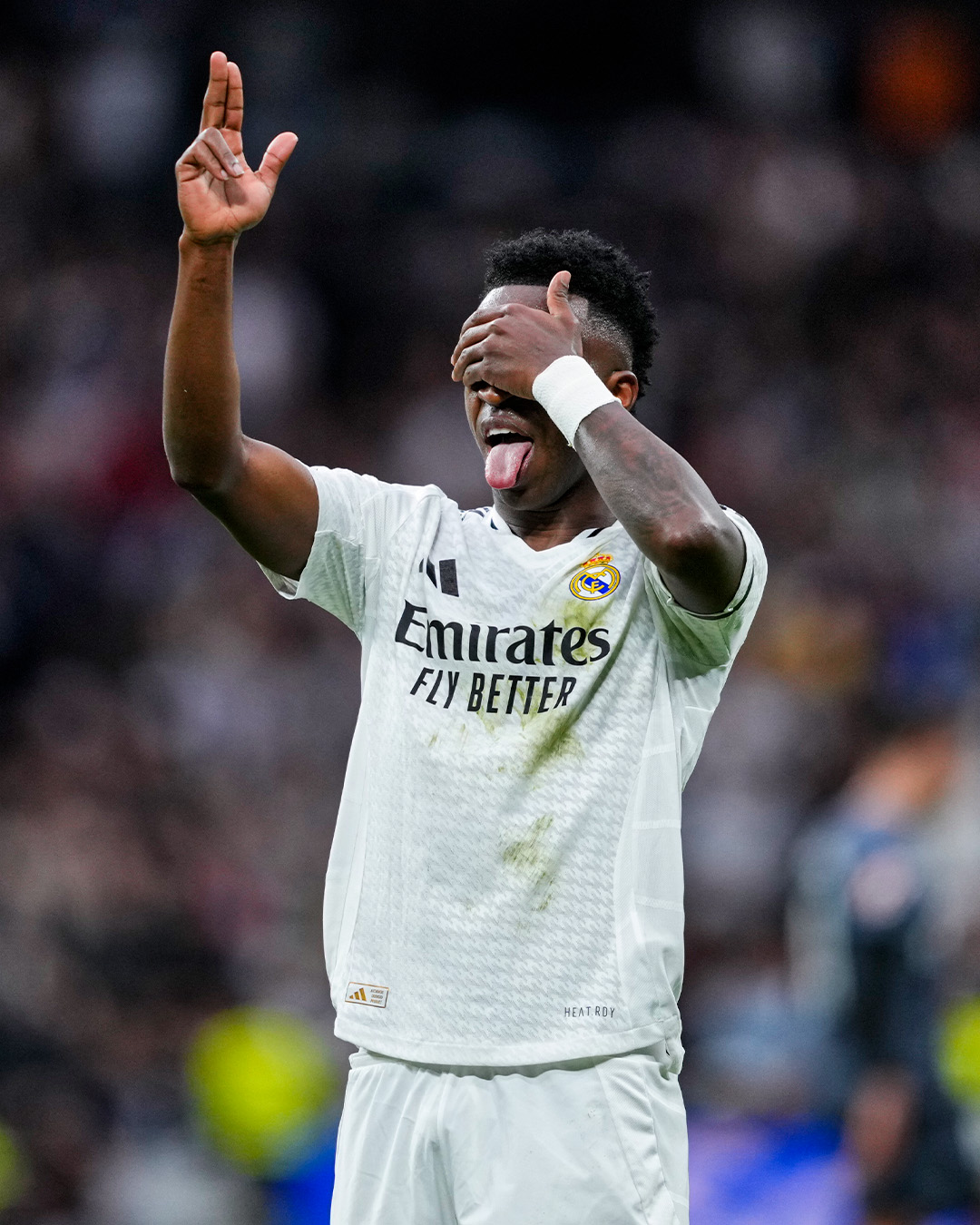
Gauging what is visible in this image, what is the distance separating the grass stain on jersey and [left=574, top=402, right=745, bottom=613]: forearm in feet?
1.37

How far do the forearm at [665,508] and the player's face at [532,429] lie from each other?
20cm

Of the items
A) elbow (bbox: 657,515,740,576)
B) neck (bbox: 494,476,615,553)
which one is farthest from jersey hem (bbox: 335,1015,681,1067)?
neck (bbox: 494,476,615,553)

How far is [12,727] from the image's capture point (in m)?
8.37

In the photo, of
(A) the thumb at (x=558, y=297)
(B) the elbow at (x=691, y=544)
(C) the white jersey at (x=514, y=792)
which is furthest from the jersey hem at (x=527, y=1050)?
(A) the thumb at (x=558, y=297)

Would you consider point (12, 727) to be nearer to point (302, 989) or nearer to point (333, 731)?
point (333, 731)

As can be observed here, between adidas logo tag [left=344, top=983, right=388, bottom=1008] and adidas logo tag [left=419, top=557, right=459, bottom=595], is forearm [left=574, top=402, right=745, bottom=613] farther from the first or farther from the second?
adidas logo tag [left=344, top=983, right=388, bottom=1008]

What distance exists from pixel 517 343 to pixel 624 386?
31 cm

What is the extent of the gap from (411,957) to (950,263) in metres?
9.37

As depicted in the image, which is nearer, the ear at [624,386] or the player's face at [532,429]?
the player's face at [532,429]

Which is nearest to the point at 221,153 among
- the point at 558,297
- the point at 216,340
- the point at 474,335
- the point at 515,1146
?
the point at 216,340

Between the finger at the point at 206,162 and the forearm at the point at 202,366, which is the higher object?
the finger at the point at 206,162

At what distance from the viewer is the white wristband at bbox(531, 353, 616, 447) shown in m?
2.66

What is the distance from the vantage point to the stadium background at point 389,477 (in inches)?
259

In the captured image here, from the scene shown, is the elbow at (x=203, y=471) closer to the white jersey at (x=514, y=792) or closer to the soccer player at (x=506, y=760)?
the soccer player at (x=506, y=760)
